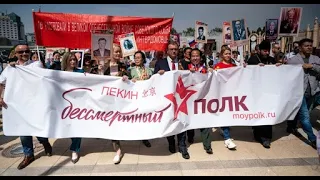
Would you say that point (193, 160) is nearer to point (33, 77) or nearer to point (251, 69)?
point (251, 69)

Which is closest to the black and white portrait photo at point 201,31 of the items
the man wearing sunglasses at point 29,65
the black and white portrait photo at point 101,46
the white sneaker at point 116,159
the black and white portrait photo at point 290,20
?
the black and white portrait photo at point 290,20

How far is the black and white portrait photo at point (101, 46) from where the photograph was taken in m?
4.14

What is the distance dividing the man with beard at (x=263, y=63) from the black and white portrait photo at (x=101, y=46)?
2.61 meters

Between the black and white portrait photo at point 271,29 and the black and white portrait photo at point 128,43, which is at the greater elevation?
the black and white portrait photo at point 271,29

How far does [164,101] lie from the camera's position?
3.78 m

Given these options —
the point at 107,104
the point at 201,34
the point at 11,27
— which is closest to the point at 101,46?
the point at 107,104

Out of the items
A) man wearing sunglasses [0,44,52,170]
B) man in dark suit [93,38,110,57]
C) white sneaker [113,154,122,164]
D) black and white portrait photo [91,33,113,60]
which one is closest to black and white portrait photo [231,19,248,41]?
black and white portrait photo [91,33,113,60]

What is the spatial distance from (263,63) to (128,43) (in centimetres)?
255

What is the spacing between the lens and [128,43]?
15.3 feet

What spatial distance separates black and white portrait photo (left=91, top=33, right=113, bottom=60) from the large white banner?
539 mm

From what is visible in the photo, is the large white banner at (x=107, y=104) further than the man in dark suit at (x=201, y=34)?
No

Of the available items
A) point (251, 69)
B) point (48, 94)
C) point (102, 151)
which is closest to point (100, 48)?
point (48, 94)

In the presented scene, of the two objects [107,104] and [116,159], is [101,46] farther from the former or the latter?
[116,159]

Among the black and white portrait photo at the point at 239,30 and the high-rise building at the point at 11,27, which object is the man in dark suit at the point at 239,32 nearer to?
the black and white portrait photo at the point at 239,30
